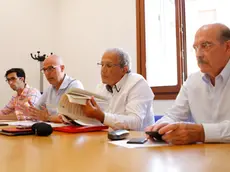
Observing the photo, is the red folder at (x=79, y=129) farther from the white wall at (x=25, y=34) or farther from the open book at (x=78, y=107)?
the white wall at (x=25, y=34)

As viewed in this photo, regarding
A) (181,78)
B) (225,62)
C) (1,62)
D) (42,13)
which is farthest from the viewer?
(42,13)

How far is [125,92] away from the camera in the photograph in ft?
7.34

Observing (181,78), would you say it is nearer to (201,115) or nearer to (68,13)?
(201,115)

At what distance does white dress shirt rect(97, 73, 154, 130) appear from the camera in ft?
6.29

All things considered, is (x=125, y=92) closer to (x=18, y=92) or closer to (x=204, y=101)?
(x=204, y=101)

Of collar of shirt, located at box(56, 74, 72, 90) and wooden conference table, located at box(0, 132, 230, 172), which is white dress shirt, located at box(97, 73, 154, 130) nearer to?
collar of shirt, located at box(56, 74, 72, 90)

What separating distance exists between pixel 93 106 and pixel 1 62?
293cm

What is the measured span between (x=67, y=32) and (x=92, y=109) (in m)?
3.22

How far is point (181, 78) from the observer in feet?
11.1

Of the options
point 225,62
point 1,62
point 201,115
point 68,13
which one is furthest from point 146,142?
point 68,13

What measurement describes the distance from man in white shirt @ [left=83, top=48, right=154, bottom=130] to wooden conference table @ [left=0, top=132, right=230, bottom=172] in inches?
32.2

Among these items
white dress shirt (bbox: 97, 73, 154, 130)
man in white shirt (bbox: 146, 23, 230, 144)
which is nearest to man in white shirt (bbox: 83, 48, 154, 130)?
white dress shirt (bbox: 97, 73, 154, 130)

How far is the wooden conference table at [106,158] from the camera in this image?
771 millimetres

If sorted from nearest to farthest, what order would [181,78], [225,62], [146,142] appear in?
[146,142], [225,62], [181,78]
